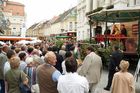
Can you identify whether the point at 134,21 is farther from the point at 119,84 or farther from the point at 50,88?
the point at 50,88

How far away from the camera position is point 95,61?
10.6 meters

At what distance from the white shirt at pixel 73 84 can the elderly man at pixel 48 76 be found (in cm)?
64

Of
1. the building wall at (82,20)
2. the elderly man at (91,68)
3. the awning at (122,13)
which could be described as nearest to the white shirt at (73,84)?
the elderly man at (91,68)

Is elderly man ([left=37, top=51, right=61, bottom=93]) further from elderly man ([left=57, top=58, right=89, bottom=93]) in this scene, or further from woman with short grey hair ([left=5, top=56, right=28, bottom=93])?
woman with short grey hair ([left=5, top=56, right=28, bottom=93])

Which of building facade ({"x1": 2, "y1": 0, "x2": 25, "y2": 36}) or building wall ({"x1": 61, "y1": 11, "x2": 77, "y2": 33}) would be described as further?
Result: building facade ({"x1": 2, "y1": 0, "x2": 25, "y2": 36})

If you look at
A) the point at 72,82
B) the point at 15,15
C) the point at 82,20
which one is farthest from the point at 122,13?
the point at 15,15

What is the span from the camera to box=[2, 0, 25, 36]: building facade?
129 metres

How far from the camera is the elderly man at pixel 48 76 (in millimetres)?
7137

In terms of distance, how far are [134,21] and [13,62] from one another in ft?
44.1

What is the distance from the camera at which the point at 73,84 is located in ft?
20.8

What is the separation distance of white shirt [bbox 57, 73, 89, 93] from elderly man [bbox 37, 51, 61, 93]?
643 millimetres

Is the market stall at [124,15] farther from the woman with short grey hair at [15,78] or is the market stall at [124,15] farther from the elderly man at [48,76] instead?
the elderly man at [48,76]

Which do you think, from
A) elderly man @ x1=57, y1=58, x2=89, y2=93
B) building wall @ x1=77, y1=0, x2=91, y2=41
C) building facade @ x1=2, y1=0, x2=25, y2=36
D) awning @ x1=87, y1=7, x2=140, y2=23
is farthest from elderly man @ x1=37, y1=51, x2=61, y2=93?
building facade @ x1=2, y1=0, x2=25, y2=36

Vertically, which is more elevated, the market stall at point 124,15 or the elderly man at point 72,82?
the market stall at point 124,15
